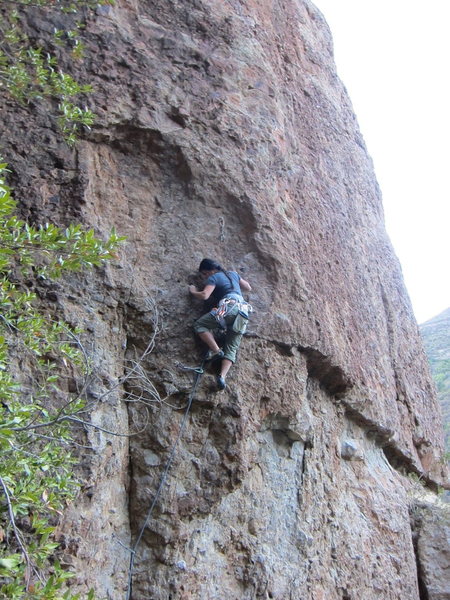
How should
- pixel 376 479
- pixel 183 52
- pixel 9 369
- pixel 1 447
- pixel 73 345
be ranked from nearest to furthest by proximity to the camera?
1. pixel 1 447
2. pixel 9 369
3. pixel 73 345
4. pixel 183 52
5. pixel 376 479

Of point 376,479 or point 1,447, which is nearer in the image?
point 1,447

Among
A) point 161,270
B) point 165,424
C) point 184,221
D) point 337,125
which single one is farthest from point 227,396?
point 337,125

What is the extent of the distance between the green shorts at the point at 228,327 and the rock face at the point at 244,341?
0.51 ft

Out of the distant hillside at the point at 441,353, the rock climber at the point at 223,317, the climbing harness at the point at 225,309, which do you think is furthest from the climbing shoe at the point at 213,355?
the distant hillside at the point at 441,353

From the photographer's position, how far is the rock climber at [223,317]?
254 inches

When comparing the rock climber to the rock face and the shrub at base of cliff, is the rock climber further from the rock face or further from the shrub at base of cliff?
the shrub at base of cliff

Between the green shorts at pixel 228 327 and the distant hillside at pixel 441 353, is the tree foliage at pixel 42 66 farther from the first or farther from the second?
the distant hillside at pixel 441 353

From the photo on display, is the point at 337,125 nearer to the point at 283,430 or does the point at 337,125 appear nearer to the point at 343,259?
the point at 343,259

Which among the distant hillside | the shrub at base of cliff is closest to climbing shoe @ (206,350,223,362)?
the shrub at base of cliff

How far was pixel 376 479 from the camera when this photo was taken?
893cm

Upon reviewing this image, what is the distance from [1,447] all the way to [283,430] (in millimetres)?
4200

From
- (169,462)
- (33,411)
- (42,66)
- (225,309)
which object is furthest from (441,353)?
(33,411)

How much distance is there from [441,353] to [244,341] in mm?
28801

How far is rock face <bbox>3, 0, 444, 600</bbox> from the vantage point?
586 centimetres
